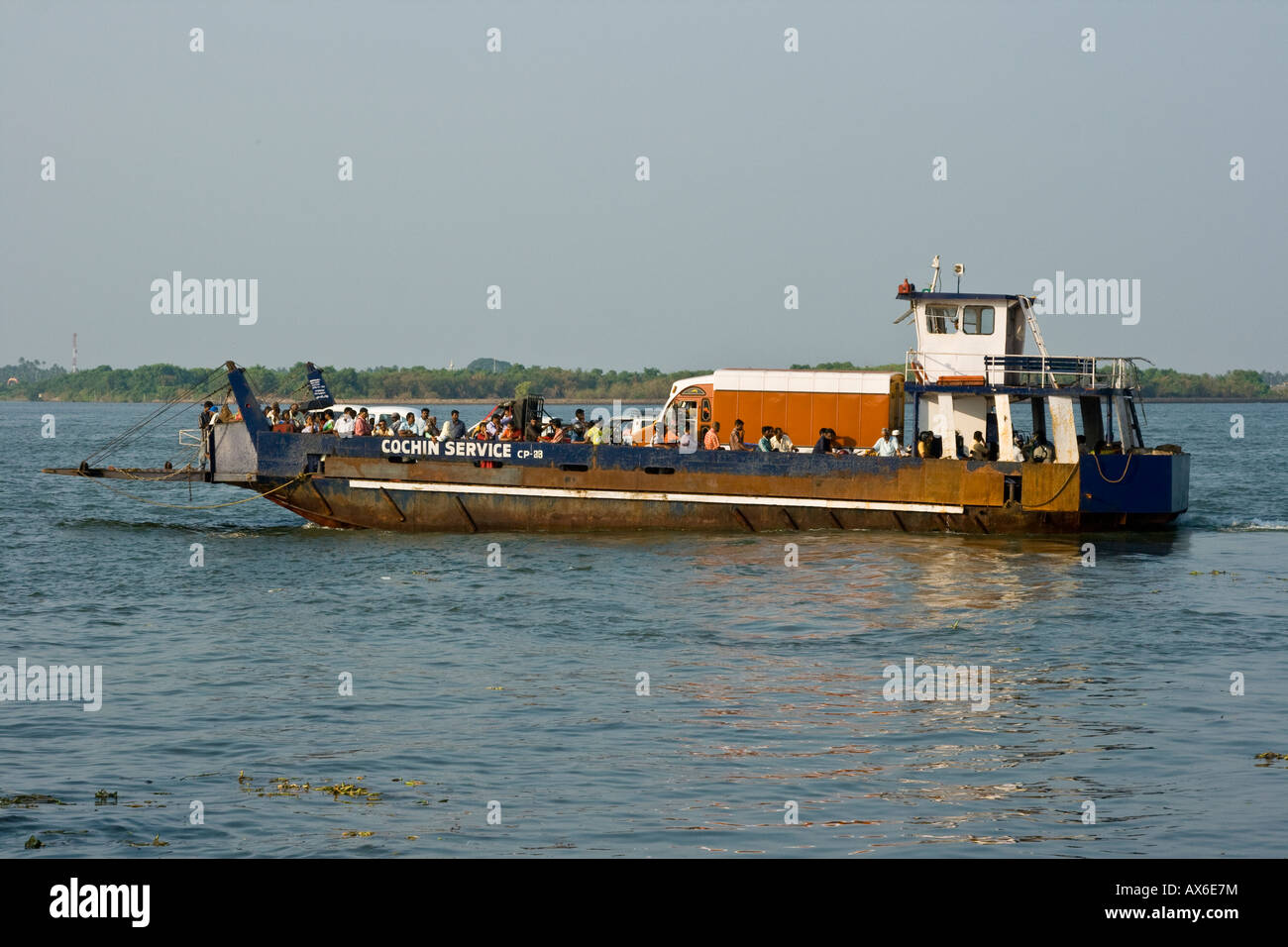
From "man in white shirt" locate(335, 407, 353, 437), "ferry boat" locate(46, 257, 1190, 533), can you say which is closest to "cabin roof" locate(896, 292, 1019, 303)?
"ferry boat" locate(46, 257, 1190, 533)

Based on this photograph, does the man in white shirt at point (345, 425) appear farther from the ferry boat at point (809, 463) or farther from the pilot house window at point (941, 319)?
the pilot house window at point (941, 319)

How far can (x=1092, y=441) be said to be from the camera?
117ft

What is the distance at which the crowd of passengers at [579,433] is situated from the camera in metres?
33.6

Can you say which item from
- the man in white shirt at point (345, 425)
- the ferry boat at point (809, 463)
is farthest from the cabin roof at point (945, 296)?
the man in white shirt at point (345, 425)

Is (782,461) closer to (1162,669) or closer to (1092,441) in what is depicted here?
(1092,441)

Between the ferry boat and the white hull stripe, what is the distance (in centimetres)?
5

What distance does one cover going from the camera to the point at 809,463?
109 feet

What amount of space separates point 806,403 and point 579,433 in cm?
632

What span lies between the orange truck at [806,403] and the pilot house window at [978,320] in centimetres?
227

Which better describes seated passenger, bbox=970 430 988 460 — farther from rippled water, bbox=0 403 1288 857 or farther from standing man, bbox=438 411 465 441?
standing man, bbox=438 411 465 441

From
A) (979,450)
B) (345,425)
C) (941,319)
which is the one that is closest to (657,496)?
(979,450)

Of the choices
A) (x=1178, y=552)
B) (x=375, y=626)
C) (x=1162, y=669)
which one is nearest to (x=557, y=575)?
(x=375, y=626)

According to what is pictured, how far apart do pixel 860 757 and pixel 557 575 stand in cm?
1472

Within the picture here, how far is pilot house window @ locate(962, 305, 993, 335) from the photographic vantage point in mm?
34969
